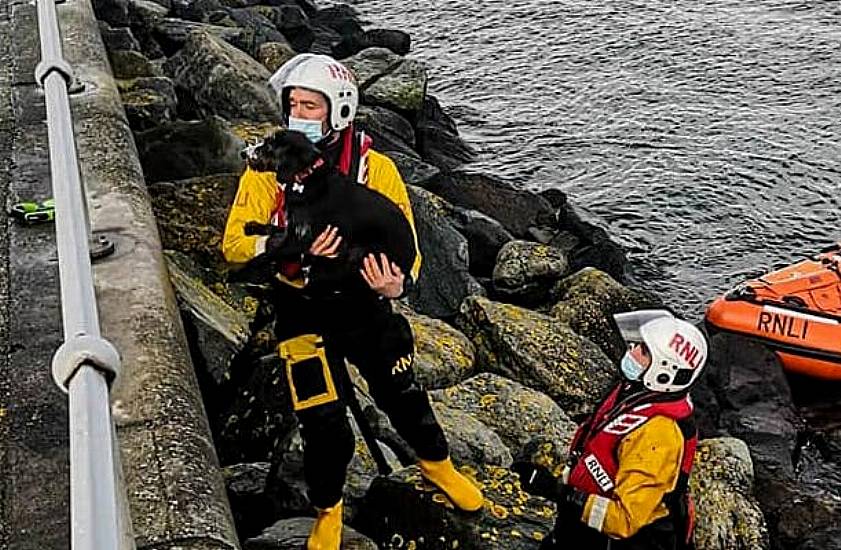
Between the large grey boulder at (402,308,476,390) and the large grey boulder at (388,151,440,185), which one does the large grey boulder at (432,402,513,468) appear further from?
the large grey boulder at (388,151,440,185)

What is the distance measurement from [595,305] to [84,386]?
8.07m

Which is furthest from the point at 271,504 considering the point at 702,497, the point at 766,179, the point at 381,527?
the point at 766,179

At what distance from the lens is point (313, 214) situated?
4375 millimetres

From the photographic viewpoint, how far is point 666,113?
17.5 m

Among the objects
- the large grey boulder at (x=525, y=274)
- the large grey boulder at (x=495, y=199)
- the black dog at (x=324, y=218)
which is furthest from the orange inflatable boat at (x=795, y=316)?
the black dog at (x=324, y=218)

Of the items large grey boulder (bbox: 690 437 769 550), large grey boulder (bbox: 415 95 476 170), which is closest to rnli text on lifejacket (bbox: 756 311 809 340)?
large grey boulder (bbox: 690 437 769 550)

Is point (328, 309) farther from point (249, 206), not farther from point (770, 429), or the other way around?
point (770, 429)

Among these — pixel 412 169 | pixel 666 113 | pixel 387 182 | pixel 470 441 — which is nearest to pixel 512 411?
pixel 470 441

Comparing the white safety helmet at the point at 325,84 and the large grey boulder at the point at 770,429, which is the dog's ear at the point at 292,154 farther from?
the large grey boulder at the point at 770,429

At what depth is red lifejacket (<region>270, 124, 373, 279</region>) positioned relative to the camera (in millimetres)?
4473

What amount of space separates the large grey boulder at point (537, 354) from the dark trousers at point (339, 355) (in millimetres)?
3556

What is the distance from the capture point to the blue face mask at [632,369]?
499 centimetres

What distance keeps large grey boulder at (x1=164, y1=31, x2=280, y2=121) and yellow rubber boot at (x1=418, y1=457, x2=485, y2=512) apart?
5.98m

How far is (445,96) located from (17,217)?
549 inches
